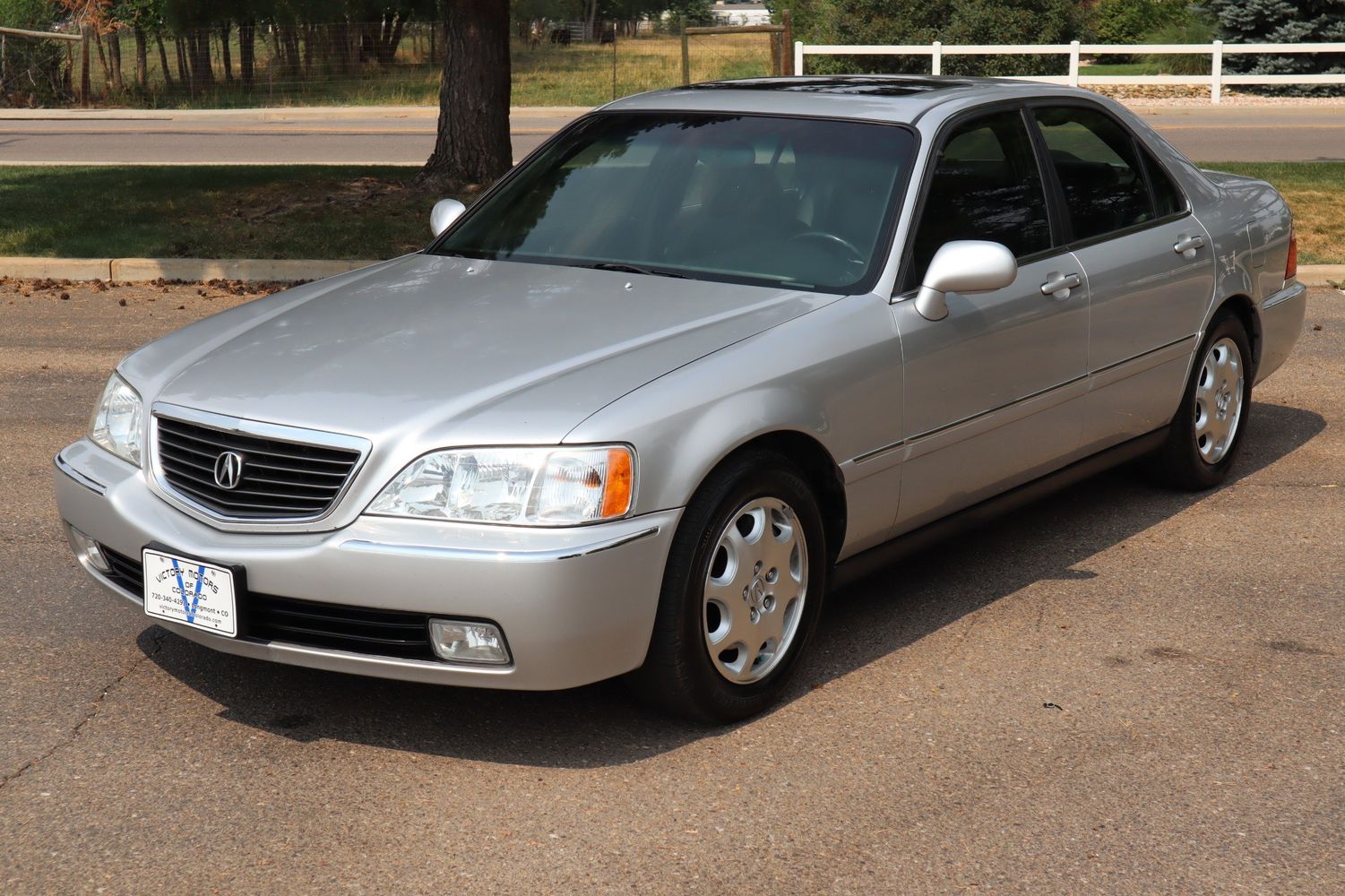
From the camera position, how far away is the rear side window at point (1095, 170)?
5.59 metres

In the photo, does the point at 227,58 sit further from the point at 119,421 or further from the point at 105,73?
the point at 119,421

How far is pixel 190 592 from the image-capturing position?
3.98 m

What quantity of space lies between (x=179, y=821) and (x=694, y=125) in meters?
2.88

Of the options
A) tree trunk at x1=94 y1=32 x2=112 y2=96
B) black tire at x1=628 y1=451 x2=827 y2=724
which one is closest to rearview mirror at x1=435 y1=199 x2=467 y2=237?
black tire at x1=628 y1=451 x2=827 y2=724

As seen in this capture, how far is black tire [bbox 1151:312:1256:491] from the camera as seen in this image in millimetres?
6184

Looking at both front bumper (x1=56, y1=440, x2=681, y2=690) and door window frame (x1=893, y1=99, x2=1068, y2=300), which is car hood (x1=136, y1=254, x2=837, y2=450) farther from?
door window frame (x1=893, y1=99, x2=1068, y2=300)

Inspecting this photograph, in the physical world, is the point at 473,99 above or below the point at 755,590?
above

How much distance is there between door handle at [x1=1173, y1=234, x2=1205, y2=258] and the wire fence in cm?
2573

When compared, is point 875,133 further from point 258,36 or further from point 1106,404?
point 258,36

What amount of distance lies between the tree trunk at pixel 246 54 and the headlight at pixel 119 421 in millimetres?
29245

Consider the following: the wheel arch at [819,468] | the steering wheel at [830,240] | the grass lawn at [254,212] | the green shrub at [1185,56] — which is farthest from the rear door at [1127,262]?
the green shrub at [1185,56]

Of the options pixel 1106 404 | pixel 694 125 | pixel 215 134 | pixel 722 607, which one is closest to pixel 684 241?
pixel 694 125

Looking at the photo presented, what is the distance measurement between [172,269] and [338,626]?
327 inches

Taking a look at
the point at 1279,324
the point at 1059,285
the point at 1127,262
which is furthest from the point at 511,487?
the point at 1279,324
